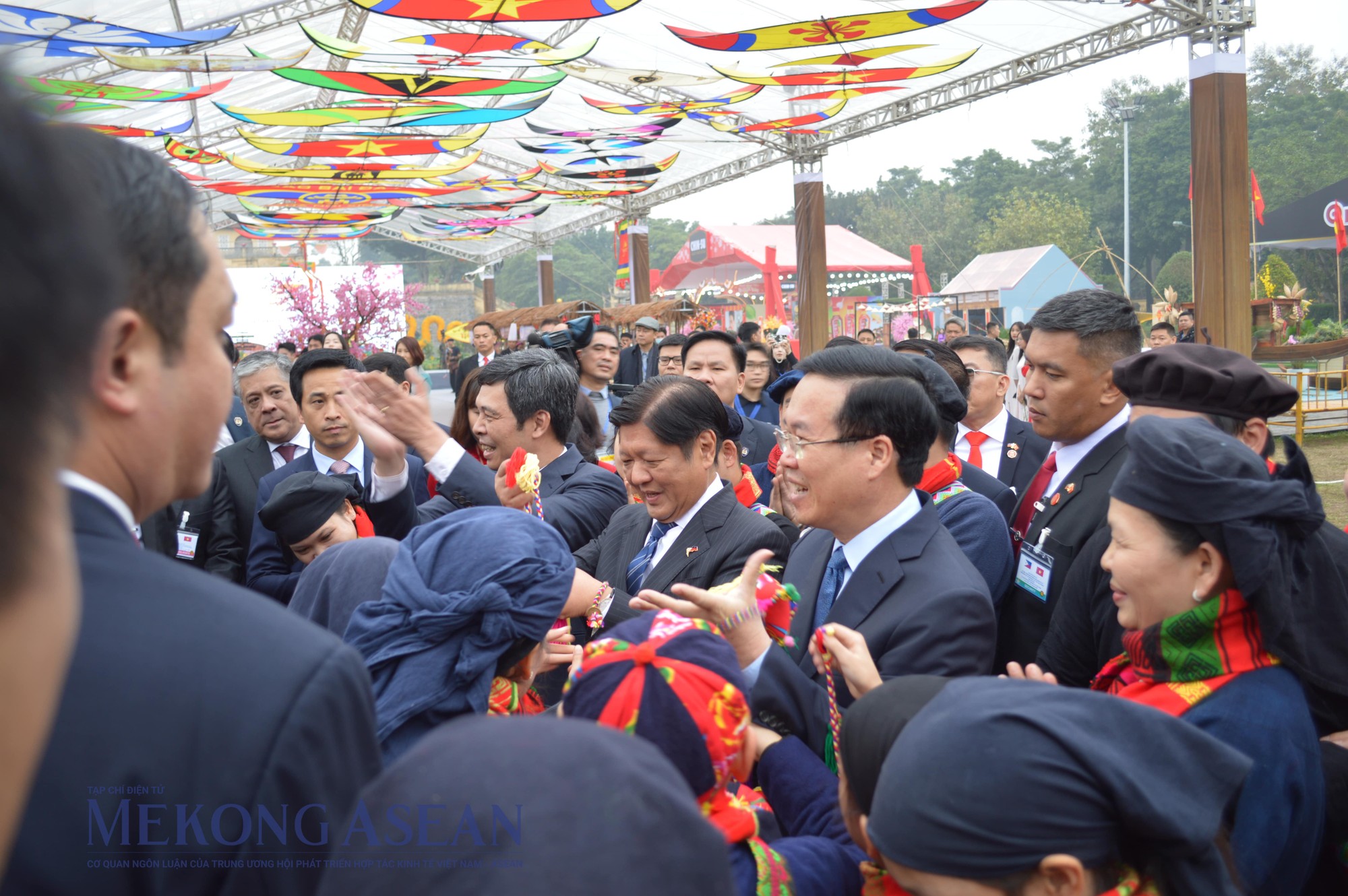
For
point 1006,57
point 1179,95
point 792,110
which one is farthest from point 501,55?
point 1179,95

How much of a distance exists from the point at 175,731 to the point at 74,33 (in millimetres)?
11516

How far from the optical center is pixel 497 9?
9445 millimetres

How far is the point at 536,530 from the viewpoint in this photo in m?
1.64

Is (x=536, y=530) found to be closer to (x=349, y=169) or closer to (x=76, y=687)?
(x=76, y=687)

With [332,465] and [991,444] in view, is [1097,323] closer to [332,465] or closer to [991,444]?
[991,444]

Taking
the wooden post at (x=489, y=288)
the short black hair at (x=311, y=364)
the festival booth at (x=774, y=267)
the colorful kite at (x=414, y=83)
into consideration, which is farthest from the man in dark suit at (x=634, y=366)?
the wooden post at (x=489, y=288)

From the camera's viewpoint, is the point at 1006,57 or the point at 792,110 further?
the point at 792,110

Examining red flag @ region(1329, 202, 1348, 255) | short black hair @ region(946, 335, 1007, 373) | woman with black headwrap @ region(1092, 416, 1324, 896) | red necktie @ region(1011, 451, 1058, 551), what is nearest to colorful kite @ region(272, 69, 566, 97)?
short black hair @ region(946, 335, 1007, 373)

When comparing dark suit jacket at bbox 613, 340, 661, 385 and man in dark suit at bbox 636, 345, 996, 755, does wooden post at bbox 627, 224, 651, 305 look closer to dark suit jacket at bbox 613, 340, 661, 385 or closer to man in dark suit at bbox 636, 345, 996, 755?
dark suit jacket at bbox 613, 340, 661, 385

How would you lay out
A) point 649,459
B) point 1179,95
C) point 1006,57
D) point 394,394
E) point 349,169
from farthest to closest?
point 1179,95 < point 349,169 < point 1006,57 < point 649,459 < point 394,394

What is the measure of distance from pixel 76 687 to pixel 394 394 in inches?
67.3

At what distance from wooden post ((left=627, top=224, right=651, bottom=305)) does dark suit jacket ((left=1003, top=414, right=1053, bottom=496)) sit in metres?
18.3

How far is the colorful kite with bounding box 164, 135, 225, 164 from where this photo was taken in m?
15.2

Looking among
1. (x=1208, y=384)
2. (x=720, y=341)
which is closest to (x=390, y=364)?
(x=720, y=341)
